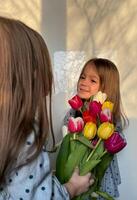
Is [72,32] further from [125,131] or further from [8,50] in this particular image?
[8,50]

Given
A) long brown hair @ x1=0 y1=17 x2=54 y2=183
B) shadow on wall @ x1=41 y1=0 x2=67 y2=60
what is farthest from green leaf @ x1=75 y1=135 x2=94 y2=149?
shadow on wall @ x1=41 y1=0 x2=67 y2=60

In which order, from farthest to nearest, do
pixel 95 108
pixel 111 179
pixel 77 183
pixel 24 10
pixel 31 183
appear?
1. pixel 24 10
2. pixel 111 179
3. pixel 95 108
4. pixel 77 183
5. pixel 31 183

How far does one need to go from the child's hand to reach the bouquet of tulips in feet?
0.05

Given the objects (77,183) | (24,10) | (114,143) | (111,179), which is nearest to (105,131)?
(114,143)

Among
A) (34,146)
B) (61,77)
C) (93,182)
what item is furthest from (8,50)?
(61,77)

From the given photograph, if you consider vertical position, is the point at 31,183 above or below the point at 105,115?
below

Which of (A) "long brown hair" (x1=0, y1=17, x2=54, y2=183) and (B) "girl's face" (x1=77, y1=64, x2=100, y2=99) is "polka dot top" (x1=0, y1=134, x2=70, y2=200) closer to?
(A) "long brown hair" (x1=0, y1=17, x2=54, y2=183)

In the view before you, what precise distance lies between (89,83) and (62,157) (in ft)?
2.62

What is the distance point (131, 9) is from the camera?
86.3 inches

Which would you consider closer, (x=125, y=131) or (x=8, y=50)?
(x=8, y=50)

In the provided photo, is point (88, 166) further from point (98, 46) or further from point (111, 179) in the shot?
point (98, 46)

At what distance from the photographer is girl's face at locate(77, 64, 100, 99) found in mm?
1721

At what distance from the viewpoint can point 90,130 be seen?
975 mm

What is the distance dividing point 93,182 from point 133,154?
126 cm
